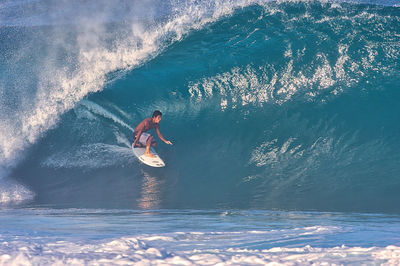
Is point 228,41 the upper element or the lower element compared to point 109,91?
upper

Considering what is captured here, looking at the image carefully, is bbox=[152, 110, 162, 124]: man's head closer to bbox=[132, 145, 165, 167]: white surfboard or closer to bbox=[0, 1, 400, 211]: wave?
bbox=[132, 145, 165, 167]: white surfboard

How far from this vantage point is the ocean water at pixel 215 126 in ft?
14.9

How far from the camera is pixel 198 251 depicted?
9.04 feet

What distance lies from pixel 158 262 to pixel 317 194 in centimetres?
385

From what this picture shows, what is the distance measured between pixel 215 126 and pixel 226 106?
0.48 meters

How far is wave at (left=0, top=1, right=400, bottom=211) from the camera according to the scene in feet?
21.2

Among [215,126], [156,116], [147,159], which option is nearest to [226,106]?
[215,126]

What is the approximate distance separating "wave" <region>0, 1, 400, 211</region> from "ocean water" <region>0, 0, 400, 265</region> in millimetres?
30

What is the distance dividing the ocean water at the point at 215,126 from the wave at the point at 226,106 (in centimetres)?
3

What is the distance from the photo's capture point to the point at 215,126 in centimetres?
809

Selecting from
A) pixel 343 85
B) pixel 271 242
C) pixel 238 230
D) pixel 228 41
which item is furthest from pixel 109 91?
pixel 271 242

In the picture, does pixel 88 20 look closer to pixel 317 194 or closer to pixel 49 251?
pixel 317 194

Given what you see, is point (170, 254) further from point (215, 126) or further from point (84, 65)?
point (84, 65)

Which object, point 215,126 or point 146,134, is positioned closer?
point 146,134
